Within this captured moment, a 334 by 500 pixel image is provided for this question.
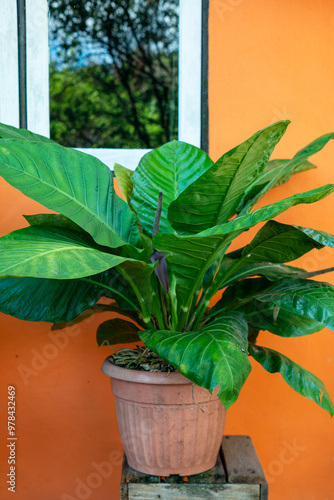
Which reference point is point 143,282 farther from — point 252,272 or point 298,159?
point 298,159

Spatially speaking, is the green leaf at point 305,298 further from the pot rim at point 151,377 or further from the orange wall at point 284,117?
the orange wall at point 284,117

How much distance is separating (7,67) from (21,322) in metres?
0.93

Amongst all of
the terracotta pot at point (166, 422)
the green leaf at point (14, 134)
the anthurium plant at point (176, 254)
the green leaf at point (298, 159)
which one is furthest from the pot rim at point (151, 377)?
the green leaf at point (14, 134)

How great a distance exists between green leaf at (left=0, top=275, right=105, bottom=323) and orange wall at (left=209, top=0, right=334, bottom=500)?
76 cm

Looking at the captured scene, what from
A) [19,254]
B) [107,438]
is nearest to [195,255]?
[19,254]

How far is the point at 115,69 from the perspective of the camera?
1.96 m

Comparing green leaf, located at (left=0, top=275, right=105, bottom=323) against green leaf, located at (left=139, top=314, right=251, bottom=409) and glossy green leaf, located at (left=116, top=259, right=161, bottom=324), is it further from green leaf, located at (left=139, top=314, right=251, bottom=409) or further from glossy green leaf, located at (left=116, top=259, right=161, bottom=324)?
green leaf, located at (left=139, top=314, right=251, bottom=409)

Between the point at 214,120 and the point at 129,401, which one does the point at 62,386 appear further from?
the point at 214,120

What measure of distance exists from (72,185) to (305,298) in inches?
24.6

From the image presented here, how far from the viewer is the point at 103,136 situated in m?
1.96

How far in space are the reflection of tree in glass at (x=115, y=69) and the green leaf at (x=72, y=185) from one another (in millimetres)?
702

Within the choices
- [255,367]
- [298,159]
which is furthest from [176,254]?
[255,367]

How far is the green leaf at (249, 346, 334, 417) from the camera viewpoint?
1192 mm

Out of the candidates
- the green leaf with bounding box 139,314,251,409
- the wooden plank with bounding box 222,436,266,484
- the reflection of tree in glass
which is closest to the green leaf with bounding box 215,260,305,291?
the green leaf with bounding box 139,314,251,409
